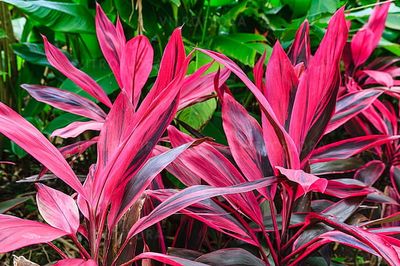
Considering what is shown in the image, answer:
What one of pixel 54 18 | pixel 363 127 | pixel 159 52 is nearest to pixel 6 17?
pixel 54 18

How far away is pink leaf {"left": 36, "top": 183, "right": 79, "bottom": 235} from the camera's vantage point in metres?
0.53

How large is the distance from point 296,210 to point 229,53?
1.62 feet

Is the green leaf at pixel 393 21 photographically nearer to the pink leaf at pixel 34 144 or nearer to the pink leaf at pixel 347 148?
the pink leaf at pixel 347 148

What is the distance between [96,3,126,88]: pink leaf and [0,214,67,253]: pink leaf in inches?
16.5

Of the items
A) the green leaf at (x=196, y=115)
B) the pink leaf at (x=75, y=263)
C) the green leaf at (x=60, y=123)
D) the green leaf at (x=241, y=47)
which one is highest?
the green leaf at (x=241, y=47)

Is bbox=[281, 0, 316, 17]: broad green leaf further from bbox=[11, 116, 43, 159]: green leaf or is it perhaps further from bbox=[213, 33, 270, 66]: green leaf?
bbox=[11, 116, 43, 159]: green leaf

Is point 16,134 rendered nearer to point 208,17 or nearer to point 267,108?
point 267,108

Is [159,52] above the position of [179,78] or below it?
below

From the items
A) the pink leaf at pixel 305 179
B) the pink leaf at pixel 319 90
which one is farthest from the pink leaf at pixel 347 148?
the pink leaf at pixel 305 179

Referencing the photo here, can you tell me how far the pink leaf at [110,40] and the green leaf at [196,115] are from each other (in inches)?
7.1

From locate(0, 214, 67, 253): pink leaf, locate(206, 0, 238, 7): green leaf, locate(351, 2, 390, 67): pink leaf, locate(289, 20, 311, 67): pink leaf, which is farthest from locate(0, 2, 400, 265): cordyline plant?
locate(206, 0, 238, 7): green leaf

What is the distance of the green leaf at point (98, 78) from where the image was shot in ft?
3.74

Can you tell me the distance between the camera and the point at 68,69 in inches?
31.6

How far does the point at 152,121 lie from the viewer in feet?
1.77
